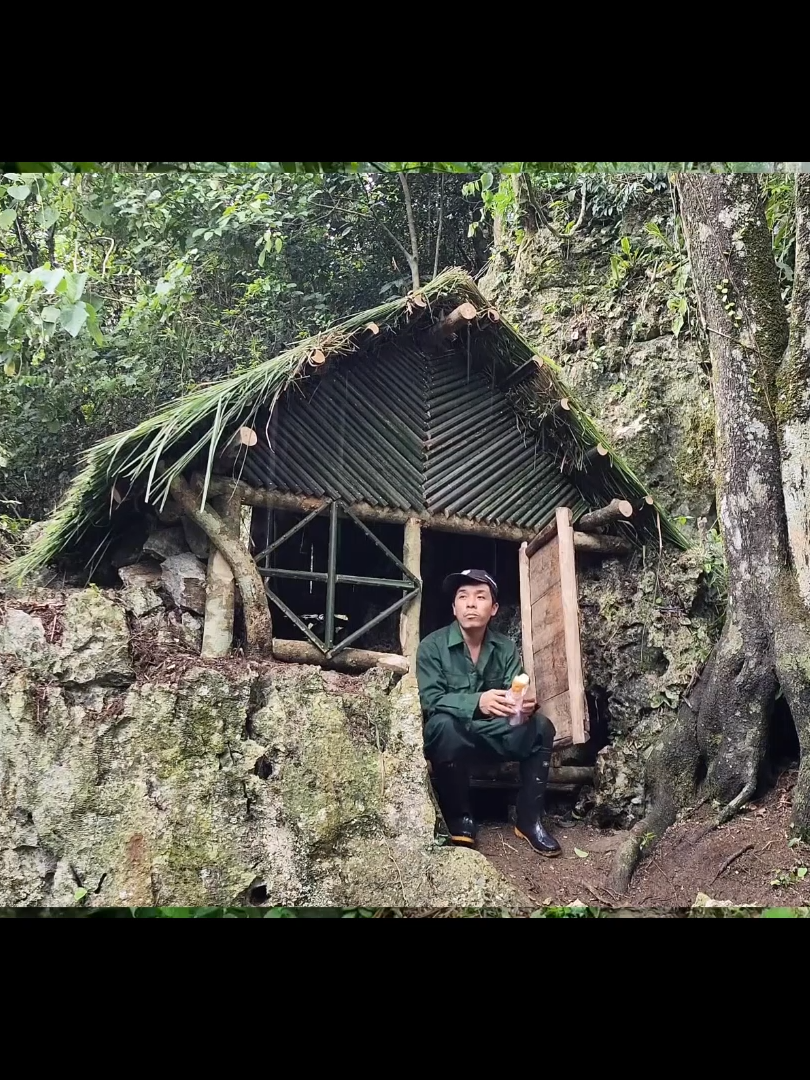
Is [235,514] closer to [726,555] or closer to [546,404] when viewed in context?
[546,404]

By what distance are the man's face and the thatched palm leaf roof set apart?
839 mm

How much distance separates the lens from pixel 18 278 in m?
3.79

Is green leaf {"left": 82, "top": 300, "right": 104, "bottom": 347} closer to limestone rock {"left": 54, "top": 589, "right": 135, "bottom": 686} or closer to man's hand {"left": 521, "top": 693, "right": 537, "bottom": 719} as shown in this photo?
limestone rock {"left": 54, "top": 589, "right": 135, "bottom": 686}

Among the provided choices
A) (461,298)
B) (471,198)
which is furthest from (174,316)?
(471,198)

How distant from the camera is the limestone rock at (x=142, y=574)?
4.01 metres

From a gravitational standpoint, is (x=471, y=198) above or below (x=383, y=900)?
above

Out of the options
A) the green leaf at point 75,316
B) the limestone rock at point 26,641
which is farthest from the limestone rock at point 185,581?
the green leaf at point 75,316

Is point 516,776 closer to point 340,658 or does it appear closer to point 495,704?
point 495,704

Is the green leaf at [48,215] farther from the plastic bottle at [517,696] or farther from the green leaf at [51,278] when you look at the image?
the plastic bottle at [517,696]

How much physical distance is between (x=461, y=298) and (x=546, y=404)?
624 mm

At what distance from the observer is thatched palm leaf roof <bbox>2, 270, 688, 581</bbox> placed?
3980mm

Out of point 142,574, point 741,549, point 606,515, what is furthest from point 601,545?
point 142,574

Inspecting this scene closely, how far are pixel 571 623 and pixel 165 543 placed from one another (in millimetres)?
1719

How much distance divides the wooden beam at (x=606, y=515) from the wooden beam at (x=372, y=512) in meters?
0.26
